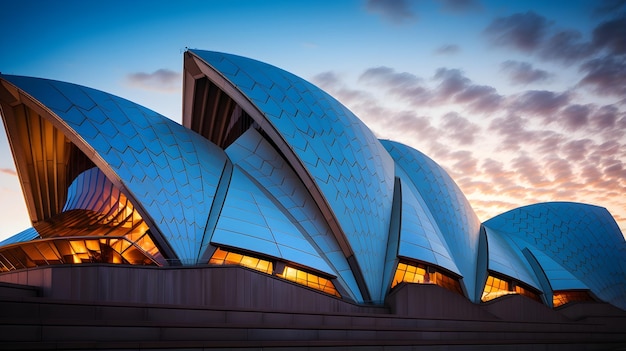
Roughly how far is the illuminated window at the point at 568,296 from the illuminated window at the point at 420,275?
383 inches

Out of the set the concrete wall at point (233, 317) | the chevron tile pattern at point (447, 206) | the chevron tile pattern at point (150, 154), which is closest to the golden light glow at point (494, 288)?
the chevron tile pattern at point (447, 206)

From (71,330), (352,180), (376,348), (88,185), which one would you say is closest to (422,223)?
(352,180)

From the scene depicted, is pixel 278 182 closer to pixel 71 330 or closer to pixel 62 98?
Answer: pixel 62 98

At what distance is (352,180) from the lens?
26.3m

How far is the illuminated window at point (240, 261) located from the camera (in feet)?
72.0

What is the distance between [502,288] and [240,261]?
1545 cm

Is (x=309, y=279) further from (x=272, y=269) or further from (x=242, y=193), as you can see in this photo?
(x=242, y=193)

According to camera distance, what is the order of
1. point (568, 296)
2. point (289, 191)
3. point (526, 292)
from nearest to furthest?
point (289, 191), point (526, 292), point (568, 296)

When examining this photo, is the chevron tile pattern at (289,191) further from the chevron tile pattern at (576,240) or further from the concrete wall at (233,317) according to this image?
the chevron tile pattern at (576,240)

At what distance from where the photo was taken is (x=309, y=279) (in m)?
23.4

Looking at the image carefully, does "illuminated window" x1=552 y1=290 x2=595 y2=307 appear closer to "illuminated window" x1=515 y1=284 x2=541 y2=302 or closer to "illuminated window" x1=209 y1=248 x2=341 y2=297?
"illuminated window" x1=515 y1=284 x2=541 y2=302

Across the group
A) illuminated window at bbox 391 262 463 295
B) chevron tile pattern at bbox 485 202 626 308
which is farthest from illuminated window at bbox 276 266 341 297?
chevron tile pattern at bbox 485 202 626 308

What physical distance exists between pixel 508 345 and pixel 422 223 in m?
7.44

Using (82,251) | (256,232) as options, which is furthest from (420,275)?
(82,251)
